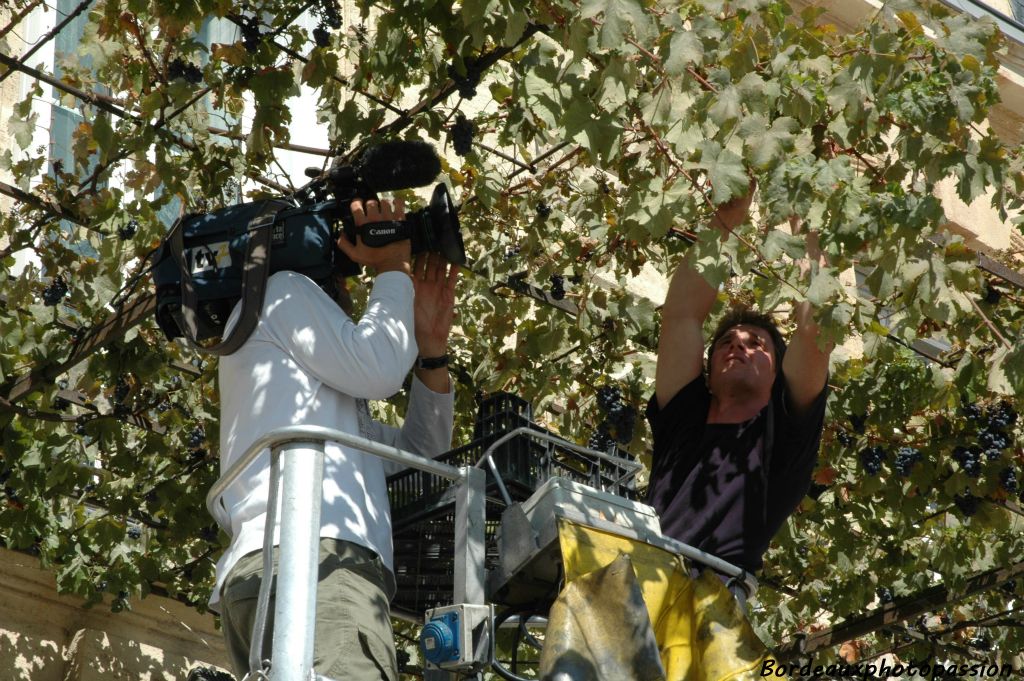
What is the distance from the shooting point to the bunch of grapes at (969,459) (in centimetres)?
702

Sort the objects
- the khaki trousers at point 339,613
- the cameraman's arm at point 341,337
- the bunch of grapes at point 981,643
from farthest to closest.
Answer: the bunch of grapes at point 981,643 < the cameraman's arm at point 341,337 < the khaki trousers at point 339,613

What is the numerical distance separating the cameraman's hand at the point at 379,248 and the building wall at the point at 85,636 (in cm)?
478

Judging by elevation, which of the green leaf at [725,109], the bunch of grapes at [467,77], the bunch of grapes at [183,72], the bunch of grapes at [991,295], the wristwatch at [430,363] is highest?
the bunch of grapes at [183,72]

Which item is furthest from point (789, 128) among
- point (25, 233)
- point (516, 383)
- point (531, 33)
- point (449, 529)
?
point (25, 233)

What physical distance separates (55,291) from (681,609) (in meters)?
3.82

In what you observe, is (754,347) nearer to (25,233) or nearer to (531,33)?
(531,33)

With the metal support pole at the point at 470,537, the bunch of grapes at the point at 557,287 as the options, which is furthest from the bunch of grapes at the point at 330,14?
the metal support pole at the point at 470,537

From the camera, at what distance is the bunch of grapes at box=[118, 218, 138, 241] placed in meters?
6.55

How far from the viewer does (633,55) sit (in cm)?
465

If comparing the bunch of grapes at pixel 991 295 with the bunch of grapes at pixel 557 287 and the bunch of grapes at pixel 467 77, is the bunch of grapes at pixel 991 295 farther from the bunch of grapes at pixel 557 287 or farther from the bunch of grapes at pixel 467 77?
the bunch of grapes at pixel 467 77

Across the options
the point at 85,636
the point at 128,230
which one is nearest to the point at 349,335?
the point at 128,230

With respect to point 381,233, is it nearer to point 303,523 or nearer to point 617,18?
point 617,18

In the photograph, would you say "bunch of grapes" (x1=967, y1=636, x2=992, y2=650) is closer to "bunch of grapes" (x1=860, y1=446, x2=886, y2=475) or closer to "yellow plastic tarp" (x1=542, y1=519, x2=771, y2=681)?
"bunch of grapes" (x1=860, y1=446, x2=886, y2=475)

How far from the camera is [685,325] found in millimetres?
4848
